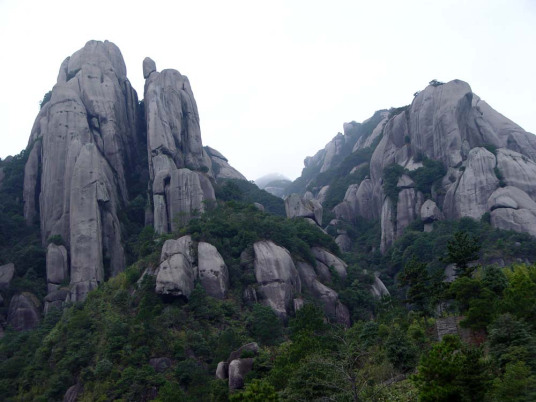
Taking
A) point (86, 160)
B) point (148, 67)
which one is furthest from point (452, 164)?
point (86, 160)

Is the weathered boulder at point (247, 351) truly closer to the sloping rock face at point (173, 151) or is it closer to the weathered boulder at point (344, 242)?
the sloping rock face at point (173, 151)

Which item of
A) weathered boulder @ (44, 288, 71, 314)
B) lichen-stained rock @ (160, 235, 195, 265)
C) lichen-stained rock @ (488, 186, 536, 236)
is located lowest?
weathered boulder @ (44, 288, 71, 314)

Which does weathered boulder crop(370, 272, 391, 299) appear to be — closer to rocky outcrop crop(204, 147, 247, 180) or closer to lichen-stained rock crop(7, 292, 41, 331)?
lichen-stained rock crop(7, 292, 41, 331)

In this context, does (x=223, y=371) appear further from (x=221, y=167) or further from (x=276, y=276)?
(x=221, y=167)

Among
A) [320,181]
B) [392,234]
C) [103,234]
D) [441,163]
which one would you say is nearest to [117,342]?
[103,234]

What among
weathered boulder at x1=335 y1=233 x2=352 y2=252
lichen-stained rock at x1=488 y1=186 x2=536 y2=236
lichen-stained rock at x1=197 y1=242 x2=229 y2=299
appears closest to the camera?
lichen-stained rock at x1=197 y1=242 x2=229 y2=299

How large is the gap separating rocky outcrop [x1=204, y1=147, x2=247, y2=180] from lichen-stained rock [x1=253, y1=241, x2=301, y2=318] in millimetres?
36235

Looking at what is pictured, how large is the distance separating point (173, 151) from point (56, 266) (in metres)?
15.9

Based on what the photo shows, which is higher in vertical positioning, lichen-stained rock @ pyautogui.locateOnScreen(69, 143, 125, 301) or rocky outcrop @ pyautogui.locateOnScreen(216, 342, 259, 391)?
lichen-stained rock @ pyautogui.locateOnScreen(69, 143, 125, 301)

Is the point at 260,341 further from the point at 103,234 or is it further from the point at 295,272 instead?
the point at 103,234

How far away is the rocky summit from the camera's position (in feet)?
69.1

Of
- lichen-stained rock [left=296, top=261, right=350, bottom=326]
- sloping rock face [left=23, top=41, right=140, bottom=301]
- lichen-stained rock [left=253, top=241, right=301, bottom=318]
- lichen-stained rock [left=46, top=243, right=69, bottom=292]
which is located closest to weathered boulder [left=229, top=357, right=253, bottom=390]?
lichen-stained rock [left=253, top=241, right=301, bottom=318]

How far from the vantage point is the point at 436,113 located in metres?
58.6

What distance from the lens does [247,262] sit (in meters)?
40.6
